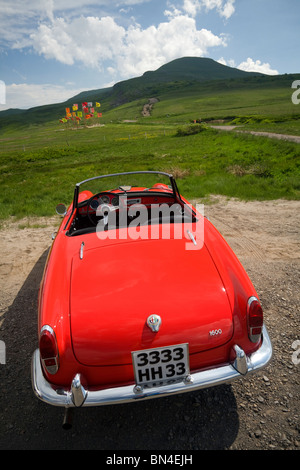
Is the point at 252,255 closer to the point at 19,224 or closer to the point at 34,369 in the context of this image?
the point at 34,369

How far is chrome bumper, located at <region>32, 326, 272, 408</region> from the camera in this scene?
6.80ft

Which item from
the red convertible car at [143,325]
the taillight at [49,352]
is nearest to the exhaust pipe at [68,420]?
the red convertible car at [143,325]

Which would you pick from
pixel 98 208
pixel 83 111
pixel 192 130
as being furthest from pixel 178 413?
pixel 83 111

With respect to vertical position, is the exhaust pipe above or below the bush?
below

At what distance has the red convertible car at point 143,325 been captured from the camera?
217cm

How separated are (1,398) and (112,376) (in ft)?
4.86

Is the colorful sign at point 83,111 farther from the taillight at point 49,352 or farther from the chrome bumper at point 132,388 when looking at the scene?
the chrome bumper at point 132,388

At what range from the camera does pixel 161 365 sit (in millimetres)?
2195

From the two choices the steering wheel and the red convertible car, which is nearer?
the red convertible car

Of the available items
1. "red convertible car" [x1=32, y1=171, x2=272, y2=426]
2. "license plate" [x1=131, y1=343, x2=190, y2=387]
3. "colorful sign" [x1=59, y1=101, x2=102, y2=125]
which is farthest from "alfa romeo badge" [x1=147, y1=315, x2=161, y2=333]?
"colorful sign" [x1=59, y1=101, x2=102, y2=125]

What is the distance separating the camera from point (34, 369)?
2.38 meters

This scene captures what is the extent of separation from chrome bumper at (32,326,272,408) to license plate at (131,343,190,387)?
0.19 feet

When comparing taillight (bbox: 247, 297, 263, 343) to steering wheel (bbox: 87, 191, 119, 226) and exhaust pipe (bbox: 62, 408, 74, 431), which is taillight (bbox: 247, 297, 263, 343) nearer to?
exhaust pipe (bbox: 62, 408, 74, 431)

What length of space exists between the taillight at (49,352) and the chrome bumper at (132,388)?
0.17 meters
